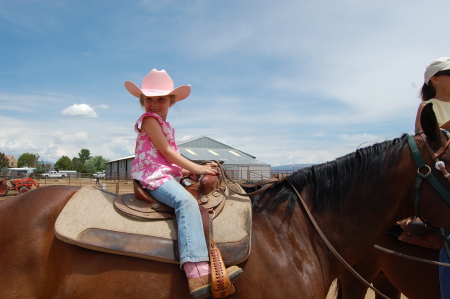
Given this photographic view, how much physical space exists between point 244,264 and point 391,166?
4.44 ft

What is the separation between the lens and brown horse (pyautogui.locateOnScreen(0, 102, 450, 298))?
7.32 feet

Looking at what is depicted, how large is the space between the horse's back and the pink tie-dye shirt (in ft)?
2.14

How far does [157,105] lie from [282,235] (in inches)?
61.8

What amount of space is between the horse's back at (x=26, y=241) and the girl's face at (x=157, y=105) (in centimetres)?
104

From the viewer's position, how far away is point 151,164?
2.65 metres

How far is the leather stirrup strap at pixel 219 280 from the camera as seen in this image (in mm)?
2104

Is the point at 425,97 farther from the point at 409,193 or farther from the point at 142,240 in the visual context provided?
the point at 142,240

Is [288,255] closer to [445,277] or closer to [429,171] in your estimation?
[429,171]

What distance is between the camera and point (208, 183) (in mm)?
2602

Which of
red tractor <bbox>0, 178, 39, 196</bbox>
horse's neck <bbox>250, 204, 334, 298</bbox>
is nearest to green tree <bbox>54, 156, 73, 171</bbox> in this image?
red tractor <bbox>0, 178, 39, 196</bbox>

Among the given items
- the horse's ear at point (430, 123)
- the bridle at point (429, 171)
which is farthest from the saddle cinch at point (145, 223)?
the horse's ear at point (430, 123)

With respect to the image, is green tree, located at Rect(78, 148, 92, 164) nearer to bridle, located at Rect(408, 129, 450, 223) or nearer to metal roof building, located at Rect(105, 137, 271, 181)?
metal roof building, located at Rect(105, 137, 271, 181)

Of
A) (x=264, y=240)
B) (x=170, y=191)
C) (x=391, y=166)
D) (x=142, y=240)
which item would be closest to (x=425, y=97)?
(x=391, y=166)

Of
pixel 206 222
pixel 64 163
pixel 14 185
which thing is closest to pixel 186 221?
pixel 206 222
